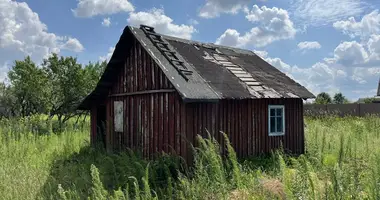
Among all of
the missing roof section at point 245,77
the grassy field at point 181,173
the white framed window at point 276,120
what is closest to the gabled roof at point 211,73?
the missing roof section at point 245,77

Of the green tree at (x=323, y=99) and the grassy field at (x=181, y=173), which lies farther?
the green tree at (x=323, y=99)

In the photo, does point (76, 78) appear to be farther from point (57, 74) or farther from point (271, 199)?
point (271, 199)

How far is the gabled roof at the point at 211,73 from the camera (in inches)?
351

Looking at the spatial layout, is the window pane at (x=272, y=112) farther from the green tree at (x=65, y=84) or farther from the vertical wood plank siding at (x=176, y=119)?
the green tree at (x=65, y=84)

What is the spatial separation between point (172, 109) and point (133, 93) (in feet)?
6.70

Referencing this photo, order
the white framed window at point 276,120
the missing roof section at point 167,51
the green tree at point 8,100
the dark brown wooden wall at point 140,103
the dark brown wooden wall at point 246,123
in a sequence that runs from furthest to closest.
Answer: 1. the green tree at point 8,100
2. the white framed window at point 276,120
3. the dark brown wooden wall at point 140,103
4. the missing roof section at point 167,51
5. the dark brown wooden wall at point 246,123

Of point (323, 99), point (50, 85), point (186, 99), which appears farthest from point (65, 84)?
point (323, 99)

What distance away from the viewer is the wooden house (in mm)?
8969

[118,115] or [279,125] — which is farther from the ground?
[118,115]

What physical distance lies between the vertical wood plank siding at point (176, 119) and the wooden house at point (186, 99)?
1.0 inches

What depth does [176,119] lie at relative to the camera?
8992mm

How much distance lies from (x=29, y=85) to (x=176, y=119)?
18.1 m

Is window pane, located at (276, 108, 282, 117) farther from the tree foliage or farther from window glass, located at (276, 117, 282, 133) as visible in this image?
the tree foliage

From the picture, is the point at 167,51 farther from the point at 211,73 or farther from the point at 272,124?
the point at 272,124
